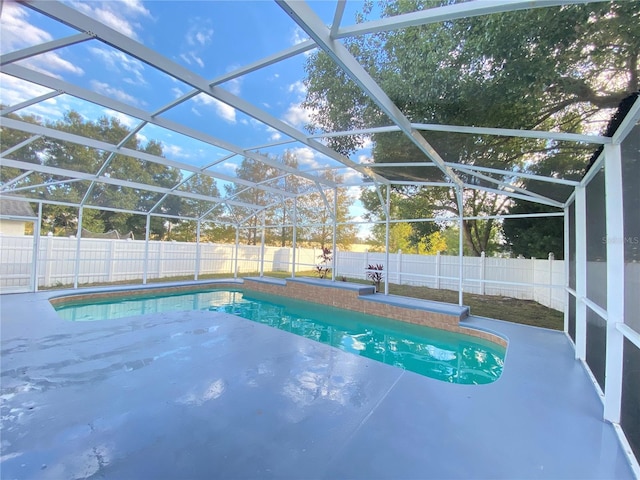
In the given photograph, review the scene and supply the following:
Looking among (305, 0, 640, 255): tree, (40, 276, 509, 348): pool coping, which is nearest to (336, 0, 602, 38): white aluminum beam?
(305, 0, 640, 255): tree

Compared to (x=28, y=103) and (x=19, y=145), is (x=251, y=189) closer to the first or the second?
(x=19, y=145)

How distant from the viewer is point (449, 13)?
183 cm

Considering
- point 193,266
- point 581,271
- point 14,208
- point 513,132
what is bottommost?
point 193,266

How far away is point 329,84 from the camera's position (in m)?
3.22

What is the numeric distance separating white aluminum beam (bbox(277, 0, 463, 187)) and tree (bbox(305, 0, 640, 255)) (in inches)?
4.8

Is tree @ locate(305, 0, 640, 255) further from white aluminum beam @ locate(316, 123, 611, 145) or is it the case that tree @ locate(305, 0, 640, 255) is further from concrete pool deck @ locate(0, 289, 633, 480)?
concrete pool deck @ locate(0, 289, 633, 480)

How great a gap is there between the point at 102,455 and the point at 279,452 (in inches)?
45.0

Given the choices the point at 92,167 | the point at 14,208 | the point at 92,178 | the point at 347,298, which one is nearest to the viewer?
the point at 92,167

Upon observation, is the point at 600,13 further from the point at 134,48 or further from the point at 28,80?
the point at 28,80

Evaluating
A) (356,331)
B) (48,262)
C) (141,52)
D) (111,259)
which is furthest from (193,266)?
(141,52)

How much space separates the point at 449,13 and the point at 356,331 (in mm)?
5760

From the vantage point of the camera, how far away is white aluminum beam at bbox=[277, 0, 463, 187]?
1959 millimetres

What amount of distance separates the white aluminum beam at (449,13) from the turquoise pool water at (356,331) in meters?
4.15

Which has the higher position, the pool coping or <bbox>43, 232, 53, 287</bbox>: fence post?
<bbox>43, 232, 53, 287</bbox>: fence post
